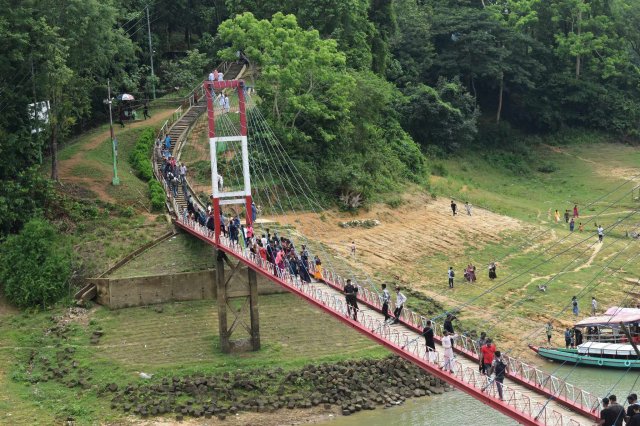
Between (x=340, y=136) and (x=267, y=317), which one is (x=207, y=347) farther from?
(x=340, y=136)

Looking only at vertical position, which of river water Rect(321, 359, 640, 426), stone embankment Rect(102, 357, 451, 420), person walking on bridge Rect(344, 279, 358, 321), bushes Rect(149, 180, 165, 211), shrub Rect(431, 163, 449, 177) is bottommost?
river water Rect(321, 359, 640, 426)

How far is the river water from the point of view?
99.1 feet

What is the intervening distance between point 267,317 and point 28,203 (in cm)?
1044

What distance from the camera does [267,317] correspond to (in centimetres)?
3716

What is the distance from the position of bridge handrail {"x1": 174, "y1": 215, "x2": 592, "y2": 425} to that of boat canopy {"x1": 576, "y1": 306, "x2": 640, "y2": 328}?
9597 mm

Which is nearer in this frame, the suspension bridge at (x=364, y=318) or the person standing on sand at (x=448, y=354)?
the suspension bridge at (x=364, y=318)

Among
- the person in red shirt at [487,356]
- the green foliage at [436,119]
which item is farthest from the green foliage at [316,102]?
the person in red shirt at [487,356]

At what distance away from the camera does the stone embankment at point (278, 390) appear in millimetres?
30891

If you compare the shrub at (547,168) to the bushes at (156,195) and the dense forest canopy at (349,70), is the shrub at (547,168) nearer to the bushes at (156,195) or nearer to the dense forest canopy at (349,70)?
the dense forest canopy at (349,70)

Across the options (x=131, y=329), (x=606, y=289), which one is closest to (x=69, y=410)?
(x=131, y=329)

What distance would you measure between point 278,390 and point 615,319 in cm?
1153

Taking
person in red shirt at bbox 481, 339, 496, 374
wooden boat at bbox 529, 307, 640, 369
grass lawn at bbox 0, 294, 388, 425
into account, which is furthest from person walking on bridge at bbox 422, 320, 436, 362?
wooden boat at bbox 529, 307, 640, 369

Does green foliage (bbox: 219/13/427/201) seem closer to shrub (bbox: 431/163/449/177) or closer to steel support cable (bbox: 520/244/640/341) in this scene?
shrub (bbox: 431/163/449/177)

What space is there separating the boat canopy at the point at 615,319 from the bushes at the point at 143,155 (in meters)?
19.1
